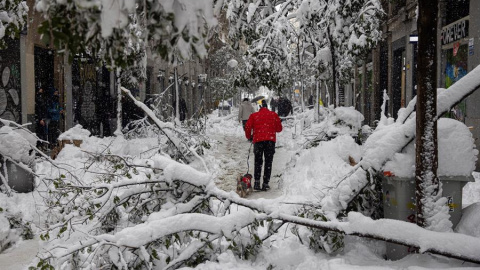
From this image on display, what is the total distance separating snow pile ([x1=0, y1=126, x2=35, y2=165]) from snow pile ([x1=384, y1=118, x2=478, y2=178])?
5141 mm

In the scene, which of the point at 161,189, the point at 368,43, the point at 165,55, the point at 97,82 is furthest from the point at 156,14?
the point at 97,82

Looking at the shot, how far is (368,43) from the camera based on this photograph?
11820 millimetres

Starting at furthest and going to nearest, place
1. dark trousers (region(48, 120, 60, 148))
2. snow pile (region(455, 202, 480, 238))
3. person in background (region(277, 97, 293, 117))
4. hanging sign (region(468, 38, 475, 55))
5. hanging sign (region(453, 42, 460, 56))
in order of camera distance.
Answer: person in background (region(277, 97, 293, 117)), dark trousers (region(48, 120, 60, 148)), hanging sign (region(453, 42, 460, 56)), hanging sign (region(468, 38, 475, 55)), snow pile (region(455, 202, 480, 238))

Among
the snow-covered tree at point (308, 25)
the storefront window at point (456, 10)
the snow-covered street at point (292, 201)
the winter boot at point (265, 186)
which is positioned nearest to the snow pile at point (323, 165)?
the snow-covered street at point (292, 201)

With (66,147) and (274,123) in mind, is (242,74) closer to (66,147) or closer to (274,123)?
(274,123)

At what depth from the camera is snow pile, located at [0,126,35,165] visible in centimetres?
703

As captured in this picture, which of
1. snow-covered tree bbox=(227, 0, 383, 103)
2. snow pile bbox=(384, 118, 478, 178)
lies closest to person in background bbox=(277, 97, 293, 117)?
snow-covered tree bbox=(227, 0, 383, 103)

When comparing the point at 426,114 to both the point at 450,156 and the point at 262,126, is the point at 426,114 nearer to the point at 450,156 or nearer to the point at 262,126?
the point at 450,156

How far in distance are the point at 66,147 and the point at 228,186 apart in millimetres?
4967

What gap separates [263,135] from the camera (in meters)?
9.84

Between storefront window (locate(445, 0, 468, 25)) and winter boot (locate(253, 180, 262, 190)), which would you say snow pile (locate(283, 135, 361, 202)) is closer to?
winter boot (locate(253, 180, 262, 190))

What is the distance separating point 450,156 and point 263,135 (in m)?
5.69

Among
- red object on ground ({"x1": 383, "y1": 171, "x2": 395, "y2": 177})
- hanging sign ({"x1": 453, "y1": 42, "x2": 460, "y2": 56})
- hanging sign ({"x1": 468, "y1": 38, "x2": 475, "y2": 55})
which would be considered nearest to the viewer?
red object on ground ({"x1": 383, "y1": 171, "x2": 395, "y2": 177})

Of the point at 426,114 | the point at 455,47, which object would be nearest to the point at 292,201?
the point at 426,114
